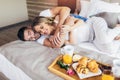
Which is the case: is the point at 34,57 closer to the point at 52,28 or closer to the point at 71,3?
the point at 52,28

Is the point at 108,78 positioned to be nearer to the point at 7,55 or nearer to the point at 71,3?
the point at 7,55

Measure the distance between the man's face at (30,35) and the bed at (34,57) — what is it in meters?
0.05

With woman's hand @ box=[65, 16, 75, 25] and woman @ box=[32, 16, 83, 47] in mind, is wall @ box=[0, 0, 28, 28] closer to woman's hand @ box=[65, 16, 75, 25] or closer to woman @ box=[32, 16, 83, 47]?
woman @ box=[32, 16, 83, 47]

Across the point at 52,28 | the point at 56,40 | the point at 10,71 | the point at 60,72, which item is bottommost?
the point at 10,71

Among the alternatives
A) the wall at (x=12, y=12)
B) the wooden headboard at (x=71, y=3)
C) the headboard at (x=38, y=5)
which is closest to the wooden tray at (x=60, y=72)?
the wooden headboard at (x=71, y=3)

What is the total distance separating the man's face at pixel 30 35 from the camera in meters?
1.80

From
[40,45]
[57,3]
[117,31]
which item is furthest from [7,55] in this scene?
[57,3]

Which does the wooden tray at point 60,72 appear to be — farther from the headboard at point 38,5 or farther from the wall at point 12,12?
the wall at point 12,12

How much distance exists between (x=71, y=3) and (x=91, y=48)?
4.81 feet

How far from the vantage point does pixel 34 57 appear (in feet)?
4.97

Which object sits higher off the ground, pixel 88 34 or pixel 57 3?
pixel 57 3

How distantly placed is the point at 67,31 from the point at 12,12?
299 cm

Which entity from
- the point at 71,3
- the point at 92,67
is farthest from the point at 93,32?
the point at 71,3

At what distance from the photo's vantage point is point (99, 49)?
1.67 meters
